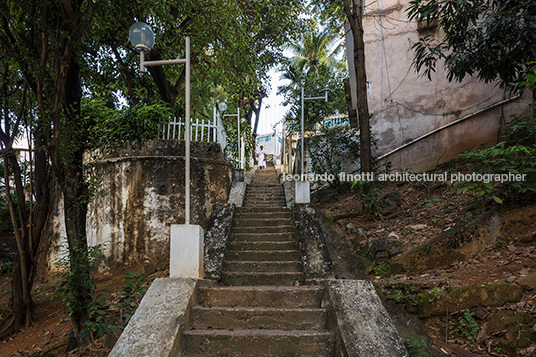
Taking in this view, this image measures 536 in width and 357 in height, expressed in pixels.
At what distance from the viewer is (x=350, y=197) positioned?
316 inches

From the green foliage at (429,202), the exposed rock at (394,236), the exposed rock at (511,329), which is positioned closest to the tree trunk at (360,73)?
the green foliage at (429,202)

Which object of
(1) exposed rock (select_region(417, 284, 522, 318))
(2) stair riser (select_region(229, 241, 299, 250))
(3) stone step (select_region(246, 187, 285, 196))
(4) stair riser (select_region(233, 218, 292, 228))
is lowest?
(1) exposed rock (select_region(417, 284, 522, 318))

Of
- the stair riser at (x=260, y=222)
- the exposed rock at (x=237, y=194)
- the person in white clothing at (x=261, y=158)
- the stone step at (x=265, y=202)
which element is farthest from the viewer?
the person in white clothing at (x=261, y=158)

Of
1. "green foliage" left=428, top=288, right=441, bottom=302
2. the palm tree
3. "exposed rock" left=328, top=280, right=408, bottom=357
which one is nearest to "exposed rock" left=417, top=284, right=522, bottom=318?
"green foliage" left=428, top=288, right=441, bottom=302

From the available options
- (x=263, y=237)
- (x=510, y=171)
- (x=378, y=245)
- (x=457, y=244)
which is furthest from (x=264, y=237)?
(x=510, y=171)

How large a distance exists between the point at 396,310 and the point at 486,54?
4522mm

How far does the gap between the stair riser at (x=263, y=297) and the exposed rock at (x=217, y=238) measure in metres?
0.58

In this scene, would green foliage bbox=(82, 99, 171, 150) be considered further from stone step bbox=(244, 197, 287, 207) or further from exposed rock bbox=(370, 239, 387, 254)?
exposed rock bbox=(370, 239, 387, 254)

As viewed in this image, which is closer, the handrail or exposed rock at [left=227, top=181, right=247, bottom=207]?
exposed rock at [left=227, top=181, right=247, bottom=207]

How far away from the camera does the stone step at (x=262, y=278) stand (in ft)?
15.0

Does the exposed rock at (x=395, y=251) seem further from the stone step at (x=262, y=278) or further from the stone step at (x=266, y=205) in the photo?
the stone step at (x=266, y=205)

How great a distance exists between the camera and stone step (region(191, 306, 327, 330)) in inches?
141

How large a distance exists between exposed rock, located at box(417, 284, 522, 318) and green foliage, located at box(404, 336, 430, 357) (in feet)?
1.39

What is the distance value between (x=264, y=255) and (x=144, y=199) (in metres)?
3.19
